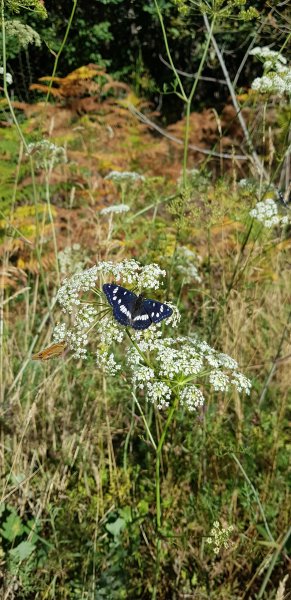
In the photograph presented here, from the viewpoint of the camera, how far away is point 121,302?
173 centimetres

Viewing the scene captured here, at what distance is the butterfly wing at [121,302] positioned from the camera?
168cm

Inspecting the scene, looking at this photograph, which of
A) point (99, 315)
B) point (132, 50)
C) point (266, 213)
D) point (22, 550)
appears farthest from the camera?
point (132, 50)

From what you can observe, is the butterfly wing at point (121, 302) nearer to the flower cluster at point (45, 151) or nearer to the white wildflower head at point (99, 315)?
the white wildflower head at point (99, 315)

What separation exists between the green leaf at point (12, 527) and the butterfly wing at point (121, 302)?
1.26 meters

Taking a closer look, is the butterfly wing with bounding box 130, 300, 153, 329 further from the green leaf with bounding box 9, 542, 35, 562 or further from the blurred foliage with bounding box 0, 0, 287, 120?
the blurred foliage with bounding box 0, 0, 287, 120

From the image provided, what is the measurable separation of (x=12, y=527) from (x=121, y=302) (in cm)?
135

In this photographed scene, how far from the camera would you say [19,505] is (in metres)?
2.48

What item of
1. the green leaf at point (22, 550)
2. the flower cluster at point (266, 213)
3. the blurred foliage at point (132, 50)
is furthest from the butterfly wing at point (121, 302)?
the blurred foliage at point (132, 50)

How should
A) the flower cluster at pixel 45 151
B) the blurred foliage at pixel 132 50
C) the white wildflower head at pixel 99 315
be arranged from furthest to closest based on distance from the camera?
1. the blurred foliage at pixel 132 50
2. the flower cluster at pixel 45 151
3. the white wildflower head at pixel 99 315

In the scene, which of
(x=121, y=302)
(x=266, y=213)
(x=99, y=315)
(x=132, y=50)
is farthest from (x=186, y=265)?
(x=132, y=50)

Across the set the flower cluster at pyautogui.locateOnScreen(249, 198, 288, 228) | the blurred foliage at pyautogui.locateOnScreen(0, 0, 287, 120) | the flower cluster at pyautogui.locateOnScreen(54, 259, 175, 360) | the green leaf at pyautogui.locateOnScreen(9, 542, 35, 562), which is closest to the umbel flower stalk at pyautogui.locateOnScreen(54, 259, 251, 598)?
the flower cluster at pyautogui.locateOnScreen(54, 259, 175, 360)

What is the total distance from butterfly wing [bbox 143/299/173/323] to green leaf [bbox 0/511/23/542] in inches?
49.4

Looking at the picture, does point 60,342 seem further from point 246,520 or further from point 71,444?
point 246,520

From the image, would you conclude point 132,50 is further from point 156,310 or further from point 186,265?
point 156,310
